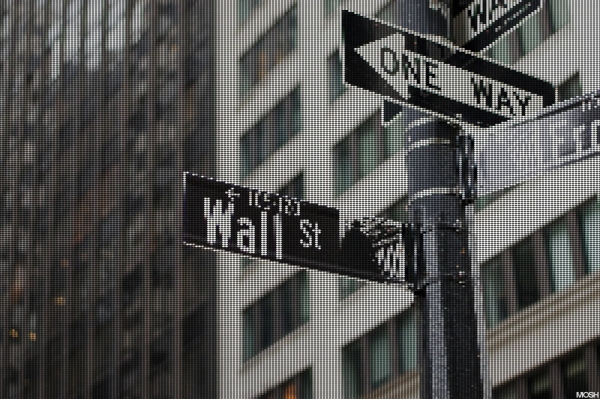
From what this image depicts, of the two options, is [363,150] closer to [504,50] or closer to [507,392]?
[504,50]

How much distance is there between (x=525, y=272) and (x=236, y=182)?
14221mm

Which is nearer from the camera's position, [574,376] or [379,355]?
[574,376]

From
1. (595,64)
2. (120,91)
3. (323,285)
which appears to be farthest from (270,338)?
(120,91)

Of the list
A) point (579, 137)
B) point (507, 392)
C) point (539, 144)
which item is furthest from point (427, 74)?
point (507, 392)

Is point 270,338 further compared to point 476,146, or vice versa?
point 270,338

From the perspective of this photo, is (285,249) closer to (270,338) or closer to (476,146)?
(476,146)

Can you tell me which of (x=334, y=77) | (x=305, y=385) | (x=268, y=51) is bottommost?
(x=305, y=385)

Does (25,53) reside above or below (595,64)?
above

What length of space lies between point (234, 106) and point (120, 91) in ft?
91.9

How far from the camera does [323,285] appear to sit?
3572 centimetres

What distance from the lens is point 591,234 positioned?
26172mm

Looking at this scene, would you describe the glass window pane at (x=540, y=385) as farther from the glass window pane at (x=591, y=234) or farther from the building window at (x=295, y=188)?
the building window at (x=295, y=188)

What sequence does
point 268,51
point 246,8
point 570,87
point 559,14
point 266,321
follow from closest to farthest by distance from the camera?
1. point 570,87
2. point 559,14
3. point 266,321
4. point 268,51
5. point 246,8

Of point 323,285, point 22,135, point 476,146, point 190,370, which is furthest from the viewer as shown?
point 22,135
